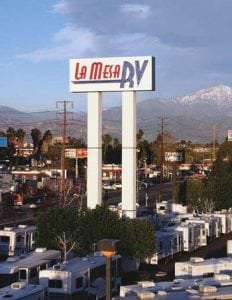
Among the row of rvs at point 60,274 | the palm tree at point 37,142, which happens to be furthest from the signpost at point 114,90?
the palm tree at point 37,142

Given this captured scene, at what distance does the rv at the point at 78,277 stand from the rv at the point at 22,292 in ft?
4.41

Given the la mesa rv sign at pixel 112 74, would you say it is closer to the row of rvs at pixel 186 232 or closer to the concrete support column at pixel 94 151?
the concrete support column at pixel 94 151

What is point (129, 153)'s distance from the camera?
4197 centimetres

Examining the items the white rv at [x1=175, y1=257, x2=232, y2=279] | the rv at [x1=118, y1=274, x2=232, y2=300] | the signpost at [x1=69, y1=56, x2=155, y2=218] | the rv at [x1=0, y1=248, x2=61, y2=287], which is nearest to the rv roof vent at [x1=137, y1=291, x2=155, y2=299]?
the rv at [x1=118, y1=274, x2=232, y2=300]

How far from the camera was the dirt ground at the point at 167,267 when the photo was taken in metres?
35.1

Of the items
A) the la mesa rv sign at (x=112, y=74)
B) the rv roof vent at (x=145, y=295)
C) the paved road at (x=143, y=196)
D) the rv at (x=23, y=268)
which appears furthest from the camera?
the paved road at (x=143, y=196)

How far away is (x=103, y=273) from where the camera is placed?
98.6ft

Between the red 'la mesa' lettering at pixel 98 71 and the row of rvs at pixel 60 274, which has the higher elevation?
the red 'la mesa' lettering at pixel 98 71

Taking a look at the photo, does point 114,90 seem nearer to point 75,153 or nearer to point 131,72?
point 131,72

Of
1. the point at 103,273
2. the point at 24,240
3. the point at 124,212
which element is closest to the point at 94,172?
the point at 124,212

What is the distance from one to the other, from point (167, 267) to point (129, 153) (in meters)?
7.70

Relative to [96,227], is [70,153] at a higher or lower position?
higher

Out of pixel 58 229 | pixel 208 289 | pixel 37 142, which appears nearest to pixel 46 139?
pixel 37 142

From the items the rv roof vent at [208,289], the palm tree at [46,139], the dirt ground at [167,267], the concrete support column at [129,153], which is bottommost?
the dirt ground at [167,267]
